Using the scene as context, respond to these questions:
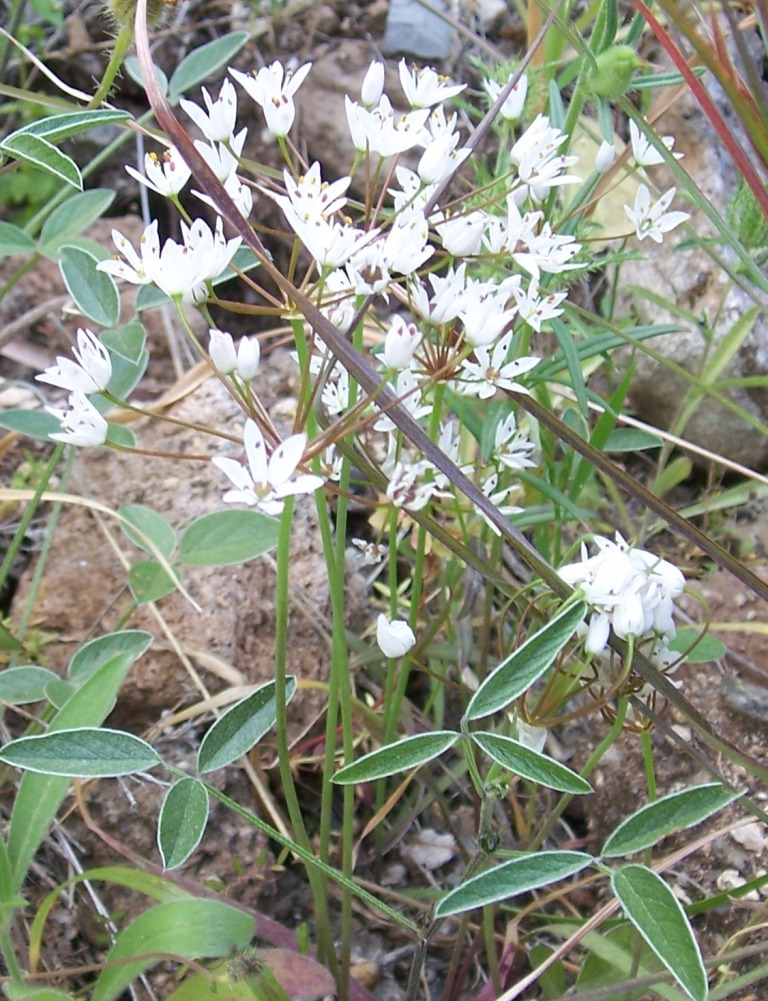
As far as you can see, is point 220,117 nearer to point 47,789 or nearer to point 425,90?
point 425,90

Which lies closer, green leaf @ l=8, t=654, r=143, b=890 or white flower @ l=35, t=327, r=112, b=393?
white flower @ l=35, t=327, r=112, b=393

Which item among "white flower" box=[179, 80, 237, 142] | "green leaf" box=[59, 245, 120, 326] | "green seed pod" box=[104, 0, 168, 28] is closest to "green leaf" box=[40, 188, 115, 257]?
"green leaf" box=[59, 245, 120, 326]

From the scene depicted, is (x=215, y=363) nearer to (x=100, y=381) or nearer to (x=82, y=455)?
(x=100, y=381)

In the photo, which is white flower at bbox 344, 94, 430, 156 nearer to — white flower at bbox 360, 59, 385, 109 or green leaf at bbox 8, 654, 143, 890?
white flower at bbox 360, 59, 385, 109

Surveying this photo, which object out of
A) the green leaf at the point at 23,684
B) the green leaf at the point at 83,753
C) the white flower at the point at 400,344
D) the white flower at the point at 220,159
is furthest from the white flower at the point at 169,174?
the green leaf at the point at 23,684

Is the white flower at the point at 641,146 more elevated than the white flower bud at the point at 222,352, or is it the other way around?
the white flower at the point at 641,146

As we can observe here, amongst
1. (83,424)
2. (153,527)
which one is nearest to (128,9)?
(83,424)

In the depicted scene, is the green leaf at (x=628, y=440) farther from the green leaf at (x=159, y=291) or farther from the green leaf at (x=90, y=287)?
the green leaf at (x=90, y=287)
